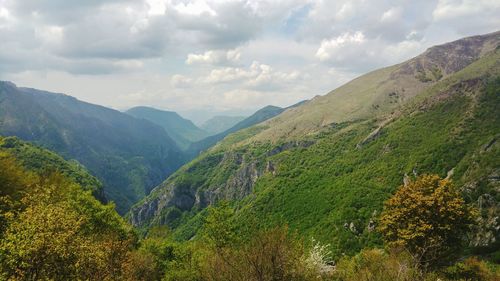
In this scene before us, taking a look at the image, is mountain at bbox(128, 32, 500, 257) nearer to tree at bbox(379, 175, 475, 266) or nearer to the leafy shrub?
the leafy shrub

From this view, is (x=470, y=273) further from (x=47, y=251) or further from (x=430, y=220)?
(x=47, y=251)

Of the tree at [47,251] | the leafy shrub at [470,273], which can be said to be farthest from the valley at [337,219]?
the leafy shrub at [470,273]

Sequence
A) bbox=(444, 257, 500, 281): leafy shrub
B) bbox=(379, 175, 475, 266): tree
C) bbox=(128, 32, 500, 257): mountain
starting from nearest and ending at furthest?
bbox=(379, 175, 475, 266): tree, bbox=(444, 257, 500, 281): leafy shrub, bbox=(128, 32, 500, 257): mountain

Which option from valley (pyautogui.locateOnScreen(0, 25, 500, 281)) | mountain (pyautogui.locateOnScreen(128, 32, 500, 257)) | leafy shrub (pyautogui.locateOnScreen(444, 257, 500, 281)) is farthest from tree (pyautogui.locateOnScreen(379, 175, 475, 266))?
mountain (pyautogui.locateOnScreen(128, 32, 500, 257))

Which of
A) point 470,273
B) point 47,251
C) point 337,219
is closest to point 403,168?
point 337,219

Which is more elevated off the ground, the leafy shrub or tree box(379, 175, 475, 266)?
tree box(379, 175, 475, 266)

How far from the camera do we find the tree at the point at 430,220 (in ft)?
125

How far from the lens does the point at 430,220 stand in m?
39.0

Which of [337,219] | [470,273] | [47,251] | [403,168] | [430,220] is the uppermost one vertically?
[47,251]

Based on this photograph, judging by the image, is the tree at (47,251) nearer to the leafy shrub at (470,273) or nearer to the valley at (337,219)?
the valley at (337,219)

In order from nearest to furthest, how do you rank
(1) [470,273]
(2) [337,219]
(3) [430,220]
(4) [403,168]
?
(3) [430,220] < (1) [470,273] < (2) [337,219] < (4) [403,168]

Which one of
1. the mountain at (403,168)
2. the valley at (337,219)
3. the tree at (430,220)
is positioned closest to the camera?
the valley at (337,219)

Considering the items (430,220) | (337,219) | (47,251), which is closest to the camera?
(47,251)

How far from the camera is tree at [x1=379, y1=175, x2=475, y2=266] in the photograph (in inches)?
1506
